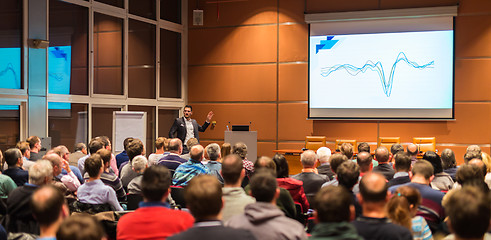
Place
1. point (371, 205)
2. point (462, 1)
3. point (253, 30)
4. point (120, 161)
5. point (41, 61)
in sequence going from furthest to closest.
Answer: point (253, 30), point (462, 1), point (41, 61), point (120, 161), point (371, 205)

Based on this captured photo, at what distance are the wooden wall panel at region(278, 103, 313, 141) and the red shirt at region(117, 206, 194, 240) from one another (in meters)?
8.11

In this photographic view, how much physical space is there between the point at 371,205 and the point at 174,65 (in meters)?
9.53

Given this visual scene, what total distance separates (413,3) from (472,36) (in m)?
1.34

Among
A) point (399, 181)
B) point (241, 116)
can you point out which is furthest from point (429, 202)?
point (241, 116)

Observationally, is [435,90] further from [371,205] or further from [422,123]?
[371,205]

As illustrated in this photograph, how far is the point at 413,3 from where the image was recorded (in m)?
9.88

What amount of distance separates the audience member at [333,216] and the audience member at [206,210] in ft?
1.08

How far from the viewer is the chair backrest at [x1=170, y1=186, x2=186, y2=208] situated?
4.74m

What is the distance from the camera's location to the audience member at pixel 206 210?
2160mm

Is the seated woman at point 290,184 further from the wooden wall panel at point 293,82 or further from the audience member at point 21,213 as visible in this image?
the wooden wall panel at point 293,82

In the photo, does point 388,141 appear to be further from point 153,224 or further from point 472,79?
point 153,224

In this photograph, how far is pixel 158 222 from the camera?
8.40 ft

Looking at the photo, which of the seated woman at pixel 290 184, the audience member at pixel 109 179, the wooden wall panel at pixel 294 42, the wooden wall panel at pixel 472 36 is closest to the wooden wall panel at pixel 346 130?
the wooden wall panel at pixel 294 42

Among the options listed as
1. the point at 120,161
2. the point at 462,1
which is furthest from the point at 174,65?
the point at 462,1
